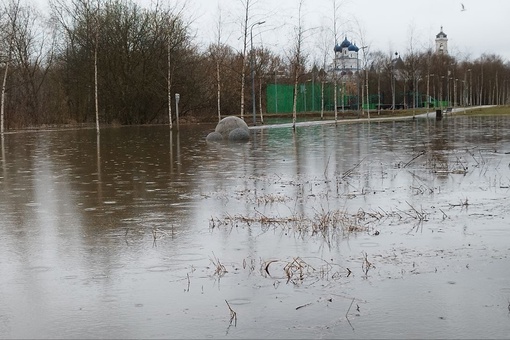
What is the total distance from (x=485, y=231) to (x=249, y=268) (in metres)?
3.42

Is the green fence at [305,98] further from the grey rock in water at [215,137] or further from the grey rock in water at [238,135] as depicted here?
the grey rock in water at [238,135]

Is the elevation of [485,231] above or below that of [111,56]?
below

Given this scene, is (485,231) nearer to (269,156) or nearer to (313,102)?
(269,156)

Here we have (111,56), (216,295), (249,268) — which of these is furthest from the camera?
(111,56)

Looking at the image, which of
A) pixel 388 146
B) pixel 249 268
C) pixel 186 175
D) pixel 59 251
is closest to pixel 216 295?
pixel 249 268

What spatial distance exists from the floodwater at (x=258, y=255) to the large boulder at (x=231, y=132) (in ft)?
47.0

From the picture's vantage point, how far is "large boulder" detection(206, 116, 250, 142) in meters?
29.9

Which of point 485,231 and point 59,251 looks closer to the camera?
point 59,251

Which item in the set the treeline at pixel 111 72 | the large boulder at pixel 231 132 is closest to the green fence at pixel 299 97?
the treeline at pixel 111 72

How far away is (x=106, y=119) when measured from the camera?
52875 mm

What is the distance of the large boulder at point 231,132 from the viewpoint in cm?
2988

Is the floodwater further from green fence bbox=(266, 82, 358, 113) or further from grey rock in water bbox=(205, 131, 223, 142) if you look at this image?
green fence bbox=(266, 82, 358, 113)

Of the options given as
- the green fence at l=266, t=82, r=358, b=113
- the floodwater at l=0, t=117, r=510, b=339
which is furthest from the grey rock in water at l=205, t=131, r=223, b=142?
the green fence at l=266, t=82, r=358, b=113

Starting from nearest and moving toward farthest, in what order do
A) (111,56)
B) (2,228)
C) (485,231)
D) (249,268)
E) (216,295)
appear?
1. (216,295)
2. (249,268)
3. (485,231)
4. (2,228)
5. (111,56)
